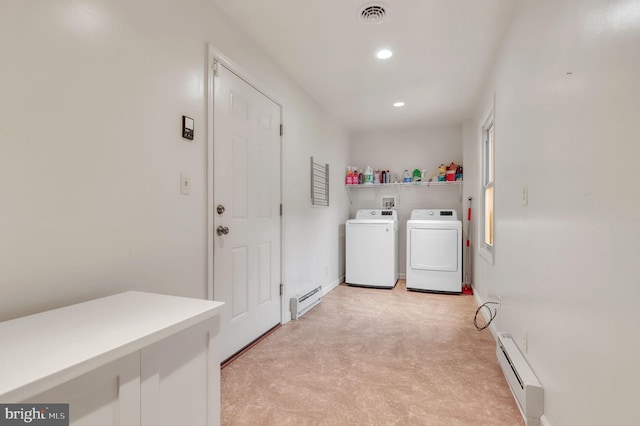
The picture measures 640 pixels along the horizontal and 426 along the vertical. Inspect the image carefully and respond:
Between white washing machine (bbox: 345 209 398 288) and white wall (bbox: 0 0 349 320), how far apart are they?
278 cm

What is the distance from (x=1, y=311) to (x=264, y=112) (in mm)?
2022

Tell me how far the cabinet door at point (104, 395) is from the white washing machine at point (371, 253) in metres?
3.70

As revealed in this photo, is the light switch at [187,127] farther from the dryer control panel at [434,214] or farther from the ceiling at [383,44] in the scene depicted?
the dryer control panel at [434,214]

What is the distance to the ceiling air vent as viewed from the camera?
1989 millimetres

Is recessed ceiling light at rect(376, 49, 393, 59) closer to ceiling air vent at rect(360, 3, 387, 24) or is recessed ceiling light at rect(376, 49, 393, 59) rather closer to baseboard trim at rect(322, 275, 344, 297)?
ceiling air vent at rect(360, 3, 387, 24)

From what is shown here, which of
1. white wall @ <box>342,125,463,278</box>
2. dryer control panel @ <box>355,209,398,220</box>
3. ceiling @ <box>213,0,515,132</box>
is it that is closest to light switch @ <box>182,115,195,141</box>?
ceiling @ <box>213,0,515,132</box>

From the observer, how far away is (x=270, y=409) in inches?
63.4

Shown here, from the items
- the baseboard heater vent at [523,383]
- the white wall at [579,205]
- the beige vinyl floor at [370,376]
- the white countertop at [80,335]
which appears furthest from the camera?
the beige vinyl floor at [370,376]

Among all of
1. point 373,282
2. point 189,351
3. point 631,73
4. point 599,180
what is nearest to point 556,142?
point 599,180

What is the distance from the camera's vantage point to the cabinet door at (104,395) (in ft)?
2.21

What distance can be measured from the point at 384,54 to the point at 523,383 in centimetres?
242

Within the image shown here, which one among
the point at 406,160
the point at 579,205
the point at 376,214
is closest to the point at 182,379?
the point at 579,205

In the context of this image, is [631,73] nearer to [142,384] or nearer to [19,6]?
[142,384]

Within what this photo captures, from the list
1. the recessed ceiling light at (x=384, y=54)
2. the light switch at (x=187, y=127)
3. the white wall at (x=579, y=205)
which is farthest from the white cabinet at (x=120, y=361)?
the recessed ceiling light at (x=384, y=54)
